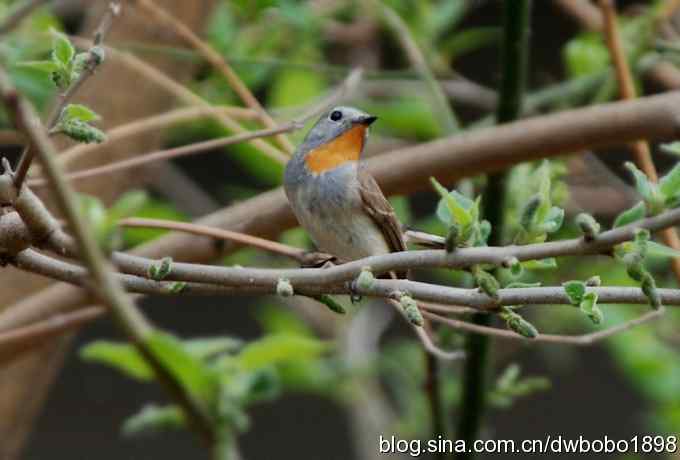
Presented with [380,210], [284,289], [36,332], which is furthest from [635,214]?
[36,332]

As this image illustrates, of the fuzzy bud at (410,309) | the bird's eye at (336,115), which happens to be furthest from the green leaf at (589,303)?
the bird's eye at (336,115)

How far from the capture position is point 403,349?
2963mm

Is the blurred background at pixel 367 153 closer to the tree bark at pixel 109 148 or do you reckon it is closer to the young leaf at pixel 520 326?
the tree bark at pixel 109 148

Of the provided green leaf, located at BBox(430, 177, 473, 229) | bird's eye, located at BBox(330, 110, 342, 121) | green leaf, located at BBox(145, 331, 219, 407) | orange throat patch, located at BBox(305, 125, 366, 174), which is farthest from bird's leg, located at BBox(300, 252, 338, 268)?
green leaf, located at BBox(145, 331, 219, 407)

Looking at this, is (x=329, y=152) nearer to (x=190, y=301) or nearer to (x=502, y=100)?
(x=502, y=100)

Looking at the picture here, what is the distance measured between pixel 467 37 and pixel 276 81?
710mm

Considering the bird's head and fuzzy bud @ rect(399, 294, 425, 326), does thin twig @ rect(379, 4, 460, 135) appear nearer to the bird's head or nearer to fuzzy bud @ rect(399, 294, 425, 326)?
the bird's head

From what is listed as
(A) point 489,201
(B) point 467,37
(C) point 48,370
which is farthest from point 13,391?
(B) point 467,37

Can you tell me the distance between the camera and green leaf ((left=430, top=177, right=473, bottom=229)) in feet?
2.96

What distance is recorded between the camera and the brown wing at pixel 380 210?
5.02ft

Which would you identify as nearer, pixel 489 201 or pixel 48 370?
pixel 489 201

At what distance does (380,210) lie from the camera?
157cm

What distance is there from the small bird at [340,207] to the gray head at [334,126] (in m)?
0.04

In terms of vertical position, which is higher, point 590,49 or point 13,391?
point 590,49
